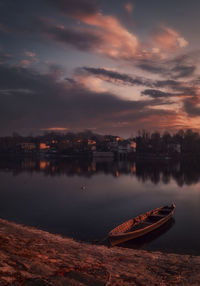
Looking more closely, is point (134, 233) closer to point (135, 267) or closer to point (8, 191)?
point (135, 267)

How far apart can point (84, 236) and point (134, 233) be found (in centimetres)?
512

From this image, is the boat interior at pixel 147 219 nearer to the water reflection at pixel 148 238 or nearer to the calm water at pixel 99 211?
the water reflection at pixel 148 238

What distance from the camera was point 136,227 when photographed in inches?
855

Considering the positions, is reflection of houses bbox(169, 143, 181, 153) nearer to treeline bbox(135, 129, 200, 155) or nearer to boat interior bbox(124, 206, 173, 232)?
treeline bbox(135, 129, 200, 155)

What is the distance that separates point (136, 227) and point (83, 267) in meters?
12.1

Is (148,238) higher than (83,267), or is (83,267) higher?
(83,267)

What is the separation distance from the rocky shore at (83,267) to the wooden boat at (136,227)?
118 inches

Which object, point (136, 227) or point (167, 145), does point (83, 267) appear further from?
point (167, 145)

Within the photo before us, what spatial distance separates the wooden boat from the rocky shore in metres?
3.00

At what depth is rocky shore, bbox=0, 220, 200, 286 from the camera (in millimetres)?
8602

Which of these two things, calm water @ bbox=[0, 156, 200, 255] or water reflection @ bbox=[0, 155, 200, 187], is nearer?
calm water @ bbox=[0, 156, 200, 255]

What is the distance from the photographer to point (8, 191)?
47.5 metres

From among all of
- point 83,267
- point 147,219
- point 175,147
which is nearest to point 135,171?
point 147,219

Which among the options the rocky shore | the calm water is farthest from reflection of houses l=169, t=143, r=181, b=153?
the rocky shore
